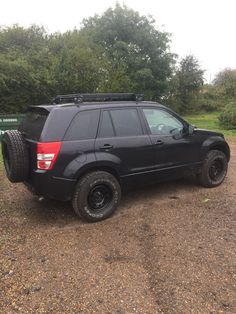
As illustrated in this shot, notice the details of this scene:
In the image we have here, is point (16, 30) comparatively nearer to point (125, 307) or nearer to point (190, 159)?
point (190, 159)

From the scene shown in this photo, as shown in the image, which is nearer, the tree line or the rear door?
the rear door

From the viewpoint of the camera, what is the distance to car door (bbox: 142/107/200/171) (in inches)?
192

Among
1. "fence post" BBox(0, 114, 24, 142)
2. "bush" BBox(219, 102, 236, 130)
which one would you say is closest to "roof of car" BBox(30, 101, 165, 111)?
"fence post" BBox(0, 114, 24, 142)

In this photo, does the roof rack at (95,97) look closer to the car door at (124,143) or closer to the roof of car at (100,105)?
the roof of car at (100,105)

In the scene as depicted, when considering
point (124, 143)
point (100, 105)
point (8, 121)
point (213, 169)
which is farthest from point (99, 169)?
point (8, 121)

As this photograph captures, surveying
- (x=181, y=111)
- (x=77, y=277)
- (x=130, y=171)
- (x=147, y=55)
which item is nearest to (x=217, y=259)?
(x=77, y=277)

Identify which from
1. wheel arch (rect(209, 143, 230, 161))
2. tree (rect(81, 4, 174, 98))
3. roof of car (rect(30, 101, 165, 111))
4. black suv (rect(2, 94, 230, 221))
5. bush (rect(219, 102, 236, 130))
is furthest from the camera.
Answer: tree (rect(81, 4, 174, 98))

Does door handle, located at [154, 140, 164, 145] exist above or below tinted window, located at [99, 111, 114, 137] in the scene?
below

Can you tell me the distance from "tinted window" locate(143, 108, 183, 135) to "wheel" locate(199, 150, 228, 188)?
2.88ft

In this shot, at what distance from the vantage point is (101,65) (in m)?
14.8

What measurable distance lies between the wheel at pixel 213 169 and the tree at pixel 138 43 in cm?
1850

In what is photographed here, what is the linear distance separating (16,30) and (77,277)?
17.5 metres

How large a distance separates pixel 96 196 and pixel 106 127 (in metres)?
1.03

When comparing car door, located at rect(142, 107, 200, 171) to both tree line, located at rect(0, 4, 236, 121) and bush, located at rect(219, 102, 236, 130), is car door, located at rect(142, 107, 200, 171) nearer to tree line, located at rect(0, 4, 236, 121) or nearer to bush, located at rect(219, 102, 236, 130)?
tree line, located at rect(0, 4, 236, 121)
